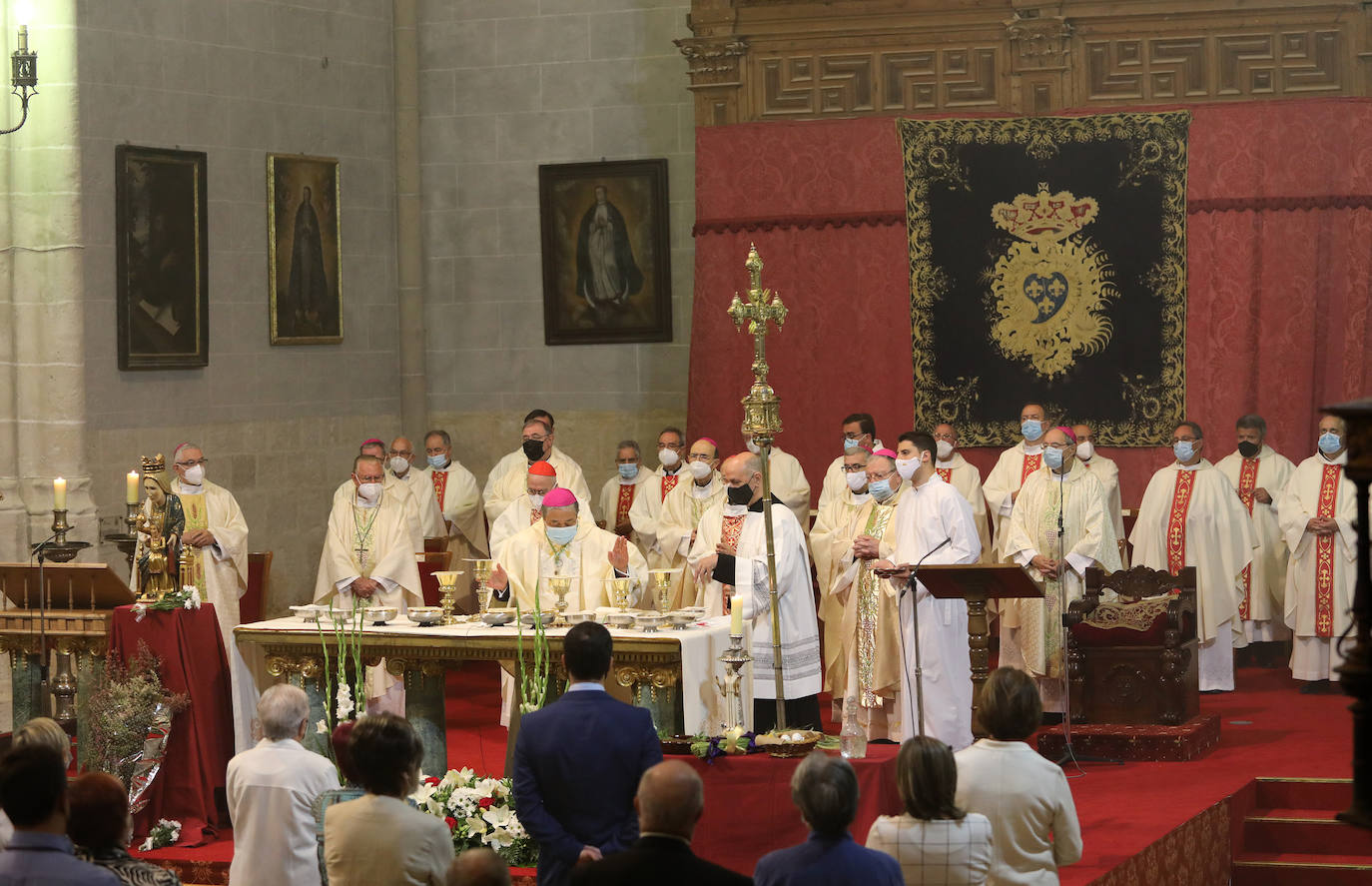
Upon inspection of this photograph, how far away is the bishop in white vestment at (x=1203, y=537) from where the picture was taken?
12227 mm

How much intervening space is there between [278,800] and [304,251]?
950cm

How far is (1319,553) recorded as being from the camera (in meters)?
12.3

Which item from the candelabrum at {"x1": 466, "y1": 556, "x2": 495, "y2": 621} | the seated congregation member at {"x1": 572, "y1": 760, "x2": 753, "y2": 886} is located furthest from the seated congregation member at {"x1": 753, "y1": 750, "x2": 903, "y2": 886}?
the candelabrum at {"x1": 466, "y1": 556, "x2": 495, "y2": 621}

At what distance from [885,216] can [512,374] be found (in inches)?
151

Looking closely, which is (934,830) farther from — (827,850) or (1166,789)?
(1166,789)

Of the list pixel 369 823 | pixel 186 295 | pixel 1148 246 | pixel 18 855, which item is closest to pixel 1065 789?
pixel 369 823

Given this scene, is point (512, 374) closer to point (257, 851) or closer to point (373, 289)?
A: point (373, 289)

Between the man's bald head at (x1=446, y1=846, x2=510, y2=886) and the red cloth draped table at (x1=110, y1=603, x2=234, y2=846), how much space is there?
4.79 metres

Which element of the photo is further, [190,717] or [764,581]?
[764,581]

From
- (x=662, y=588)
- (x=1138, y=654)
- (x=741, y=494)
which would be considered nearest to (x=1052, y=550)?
(x=1138, y=654)

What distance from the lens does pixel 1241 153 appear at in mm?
13477

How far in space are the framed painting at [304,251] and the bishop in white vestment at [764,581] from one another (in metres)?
5.90

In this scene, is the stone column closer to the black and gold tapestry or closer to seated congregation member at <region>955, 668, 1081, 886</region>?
the black and gold tapestry

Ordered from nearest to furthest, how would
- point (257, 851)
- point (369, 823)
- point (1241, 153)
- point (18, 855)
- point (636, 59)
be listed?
point (18, 855)
point (369, 823)
point (257, 851)
point (1241, 153)
point (636, 59)
